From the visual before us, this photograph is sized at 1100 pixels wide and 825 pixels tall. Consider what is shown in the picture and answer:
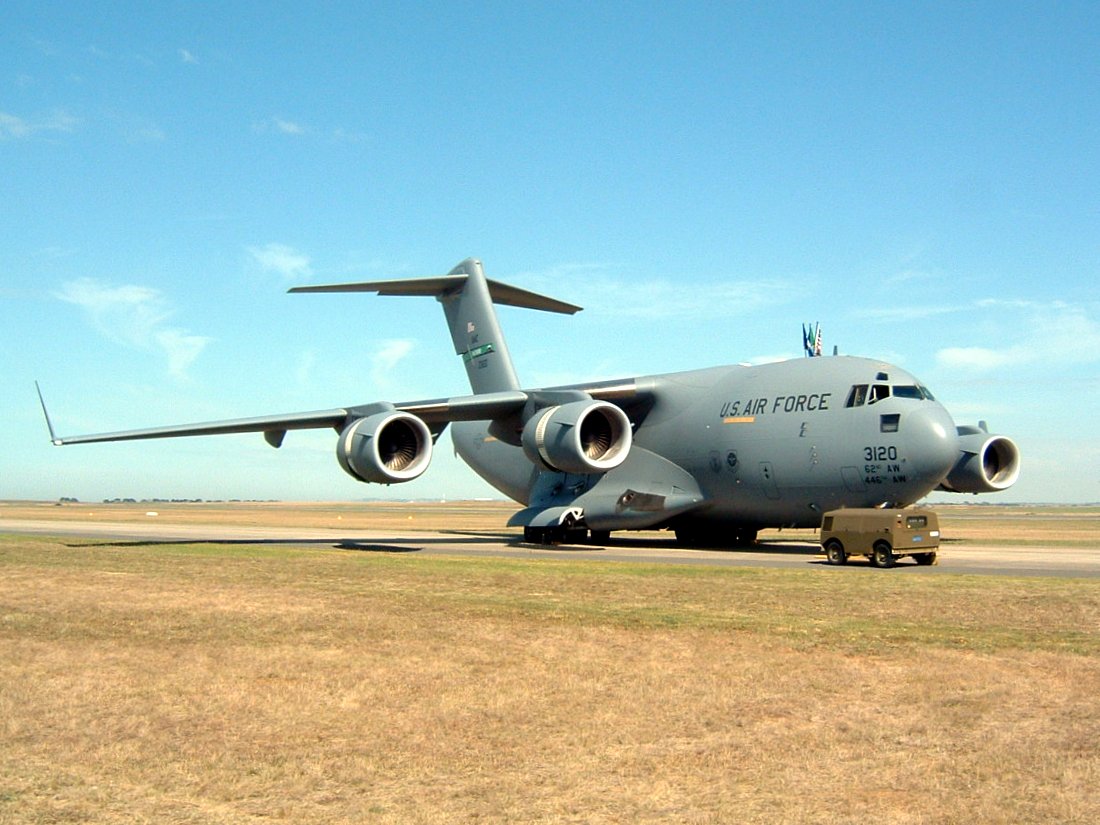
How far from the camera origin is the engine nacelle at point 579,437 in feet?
78.8

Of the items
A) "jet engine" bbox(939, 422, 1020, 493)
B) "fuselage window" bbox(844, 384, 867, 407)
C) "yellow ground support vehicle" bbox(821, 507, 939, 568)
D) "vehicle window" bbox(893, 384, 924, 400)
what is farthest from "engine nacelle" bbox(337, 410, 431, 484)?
"jet engine" bbox(939, 422, 1020, 493)

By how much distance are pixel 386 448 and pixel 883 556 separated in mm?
11346

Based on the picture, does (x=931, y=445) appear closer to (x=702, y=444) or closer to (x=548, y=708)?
(x=702, y=444)

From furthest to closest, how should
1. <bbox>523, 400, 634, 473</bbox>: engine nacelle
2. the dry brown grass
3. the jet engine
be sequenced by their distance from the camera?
the jet engine < <bbox>523, 400, 634, 473</bbox>: engine nacelle < the dry brown grass

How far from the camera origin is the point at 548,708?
275 inches

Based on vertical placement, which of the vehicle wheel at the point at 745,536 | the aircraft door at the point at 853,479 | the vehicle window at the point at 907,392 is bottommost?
the vehicle wheel at the point at 745,536

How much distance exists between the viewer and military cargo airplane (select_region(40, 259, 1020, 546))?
2175 cm

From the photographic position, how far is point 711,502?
25.4 m

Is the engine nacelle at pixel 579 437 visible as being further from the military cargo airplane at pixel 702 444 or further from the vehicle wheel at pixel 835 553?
the vehicle wheel at pixel 835 553

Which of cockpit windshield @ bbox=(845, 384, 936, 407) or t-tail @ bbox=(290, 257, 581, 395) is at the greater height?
t-tail @ bbox=(290, 257, 581, 395)

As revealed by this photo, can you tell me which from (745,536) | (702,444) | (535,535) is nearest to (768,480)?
(702,444)

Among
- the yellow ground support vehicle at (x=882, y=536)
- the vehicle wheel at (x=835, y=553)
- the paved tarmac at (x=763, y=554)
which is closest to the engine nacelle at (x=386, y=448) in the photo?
the paved tarmac at (x=763, y=554)

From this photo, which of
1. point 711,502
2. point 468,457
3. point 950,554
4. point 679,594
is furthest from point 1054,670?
point 468,457

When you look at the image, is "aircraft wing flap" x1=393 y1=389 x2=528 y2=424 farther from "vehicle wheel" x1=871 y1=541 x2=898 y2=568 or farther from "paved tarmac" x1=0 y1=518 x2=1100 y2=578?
"vehicle wheel" x1=871 y1=541 x2=898 y2=568
